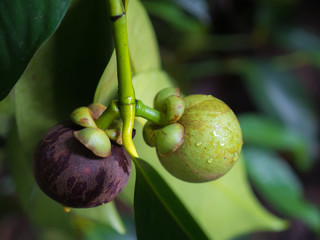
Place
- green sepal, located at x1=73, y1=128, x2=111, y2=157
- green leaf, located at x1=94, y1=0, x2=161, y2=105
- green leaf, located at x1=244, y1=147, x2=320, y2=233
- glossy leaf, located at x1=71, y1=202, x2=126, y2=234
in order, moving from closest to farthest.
→ green sepal, located at x1=73, y1=128, x2=111, y2=157 → green leaf, located at x1=94, y1=0, x2=161, y2=105 → glossy leaf, located at x1=71, y1=202, x2=126, y2=234 → green leaf, located at x1=244, y1=147, x2=320, y2=233

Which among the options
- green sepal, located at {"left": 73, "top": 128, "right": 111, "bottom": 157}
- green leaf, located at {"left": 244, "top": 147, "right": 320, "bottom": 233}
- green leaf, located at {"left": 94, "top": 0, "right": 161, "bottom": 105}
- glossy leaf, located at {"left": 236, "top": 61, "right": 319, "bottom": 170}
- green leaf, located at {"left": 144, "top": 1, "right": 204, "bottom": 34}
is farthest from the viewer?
glossy leaf, located at {"left": 236, "top": 61, "right": 319, "bottom": 170}

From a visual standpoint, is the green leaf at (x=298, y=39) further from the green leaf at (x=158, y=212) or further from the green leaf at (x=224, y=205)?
the green leaf at (x=158, y=212)

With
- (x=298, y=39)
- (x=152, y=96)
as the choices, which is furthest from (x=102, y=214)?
(x=298, y=39)

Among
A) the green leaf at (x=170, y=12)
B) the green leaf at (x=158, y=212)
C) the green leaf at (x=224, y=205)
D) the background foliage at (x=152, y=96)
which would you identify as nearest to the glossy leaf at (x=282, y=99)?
the background foliage at (x=152, y=96)

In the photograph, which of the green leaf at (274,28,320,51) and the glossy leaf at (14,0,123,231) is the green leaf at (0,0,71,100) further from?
the green leaf at (274,28,320,51)

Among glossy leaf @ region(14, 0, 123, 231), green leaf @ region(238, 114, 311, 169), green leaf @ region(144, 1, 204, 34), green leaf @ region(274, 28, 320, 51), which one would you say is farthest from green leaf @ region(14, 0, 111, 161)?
green leaf @ region(274, 28, 320, 51)

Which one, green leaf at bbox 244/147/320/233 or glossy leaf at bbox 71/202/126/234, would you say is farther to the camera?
green leaf at bbox 244/147/320/233
